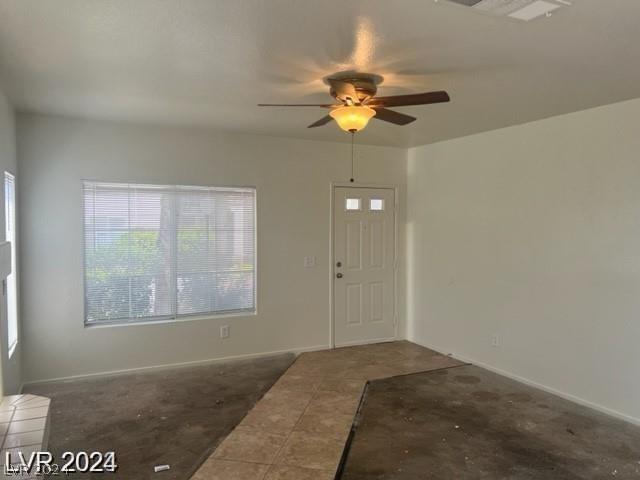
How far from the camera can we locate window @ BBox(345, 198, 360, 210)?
5516 mm

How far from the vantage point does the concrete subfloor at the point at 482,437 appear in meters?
2.83

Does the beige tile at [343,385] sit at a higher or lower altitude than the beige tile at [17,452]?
lower

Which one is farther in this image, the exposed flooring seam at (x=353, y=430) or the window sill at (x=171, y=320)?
the window sill at (x=171, y=320)

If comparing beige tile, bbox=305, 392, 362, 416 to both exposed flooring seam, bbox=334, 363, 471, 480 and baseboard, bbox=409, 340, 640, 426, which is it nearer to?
exposed flooring seam, bbox=334, 363, 471, 480

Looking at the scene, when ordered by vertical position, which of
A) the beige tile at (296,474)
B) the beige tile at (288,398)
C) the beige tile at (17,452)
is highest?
the beige tile at (17,452)

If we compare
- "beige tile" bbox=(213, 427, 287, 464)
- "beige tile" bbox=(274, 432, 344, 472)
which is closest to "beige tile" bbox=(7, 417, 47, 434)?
"beige tile" bbox=(213, 427, 287, 464)

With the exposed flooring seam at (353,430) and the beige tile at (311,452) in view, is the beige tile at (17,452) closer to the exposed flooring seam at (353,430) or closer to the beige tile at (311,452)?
the beige tile at (311,452)

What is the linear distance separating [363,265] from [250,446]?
2984 millimetres

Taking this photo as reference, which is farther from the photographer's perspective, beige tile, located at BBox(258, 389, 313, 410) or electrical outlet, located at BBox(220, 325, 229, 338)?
electrical outlet, located at BBox(220, 325, 229, 338)

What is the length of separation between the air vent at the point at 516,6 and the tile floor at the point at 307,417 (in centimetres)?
262

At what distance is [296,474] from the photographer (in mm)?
2734

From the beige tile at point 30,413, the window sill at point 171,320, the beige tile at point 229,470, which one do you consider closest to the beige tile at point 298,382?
the window sill at point 171,320

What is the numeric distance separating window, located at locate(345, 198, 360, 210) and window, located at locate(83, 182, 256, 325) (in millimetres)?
1178

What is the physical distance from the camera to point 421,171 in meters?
5.64
